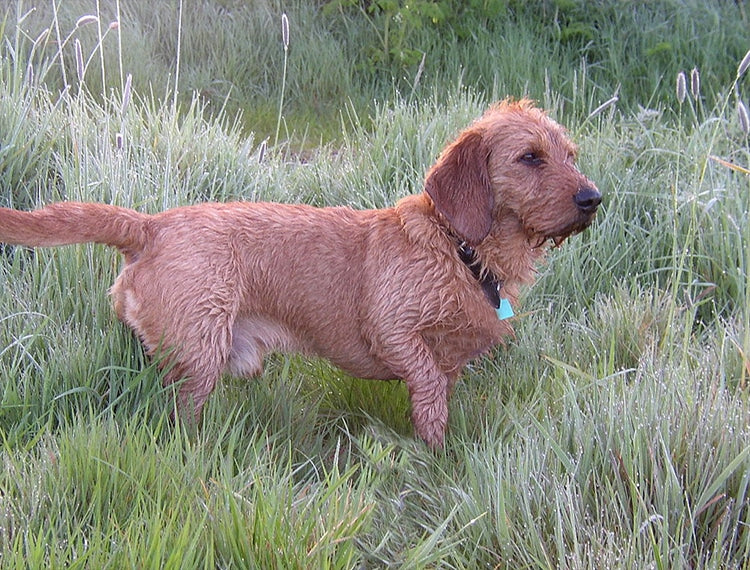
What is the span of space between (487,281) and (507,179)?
39cm

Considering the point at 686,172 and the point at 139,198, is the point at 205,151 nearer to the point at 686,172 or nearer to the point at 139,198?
the point at 139,198

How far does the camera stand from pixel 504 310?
9.77 feet

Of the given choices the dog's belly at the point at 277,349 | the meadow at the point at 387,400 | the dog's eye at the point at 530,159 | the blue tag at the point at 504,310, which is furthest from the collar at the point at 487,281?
the dog's belly at the point at 277,349

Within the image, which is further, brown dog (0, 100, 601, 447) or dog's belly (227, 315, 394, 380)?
dog's belly (227, 315, 394, 380)

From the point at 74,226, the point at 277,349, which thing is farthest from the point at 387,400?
the point at 74,226

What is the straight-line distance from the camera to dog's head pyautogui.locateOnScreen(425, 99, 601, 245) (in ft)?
9.09

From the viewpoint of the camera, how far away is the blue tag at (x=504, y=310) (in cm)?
296

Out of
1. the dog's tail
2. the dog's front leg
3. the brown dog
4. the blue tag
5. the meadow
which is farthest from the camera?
the blue tag

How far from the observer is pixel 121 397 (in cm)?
267

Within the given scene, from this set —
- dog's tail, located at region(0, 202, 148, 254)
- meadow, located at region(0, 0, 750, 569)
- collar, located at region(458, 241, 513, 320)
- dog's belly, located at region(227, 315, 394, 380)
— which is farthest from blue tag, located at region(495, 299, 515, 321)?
dog's tail, located at region(0, 202, 148, 254)

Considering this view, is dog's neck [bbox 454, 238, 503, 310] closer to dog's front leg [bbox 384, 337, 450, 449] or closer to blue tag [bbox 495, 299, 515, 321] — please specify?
blue tag [bbox 495, 299, 515, 321]

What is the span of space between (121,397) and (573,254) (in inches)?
87.6

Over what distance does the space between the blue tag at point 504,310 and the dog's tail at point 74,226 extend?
1.30 m

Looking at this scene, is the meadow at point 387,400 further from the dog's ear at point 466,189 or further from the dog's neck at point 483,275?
the dog's ear at point 466,189
